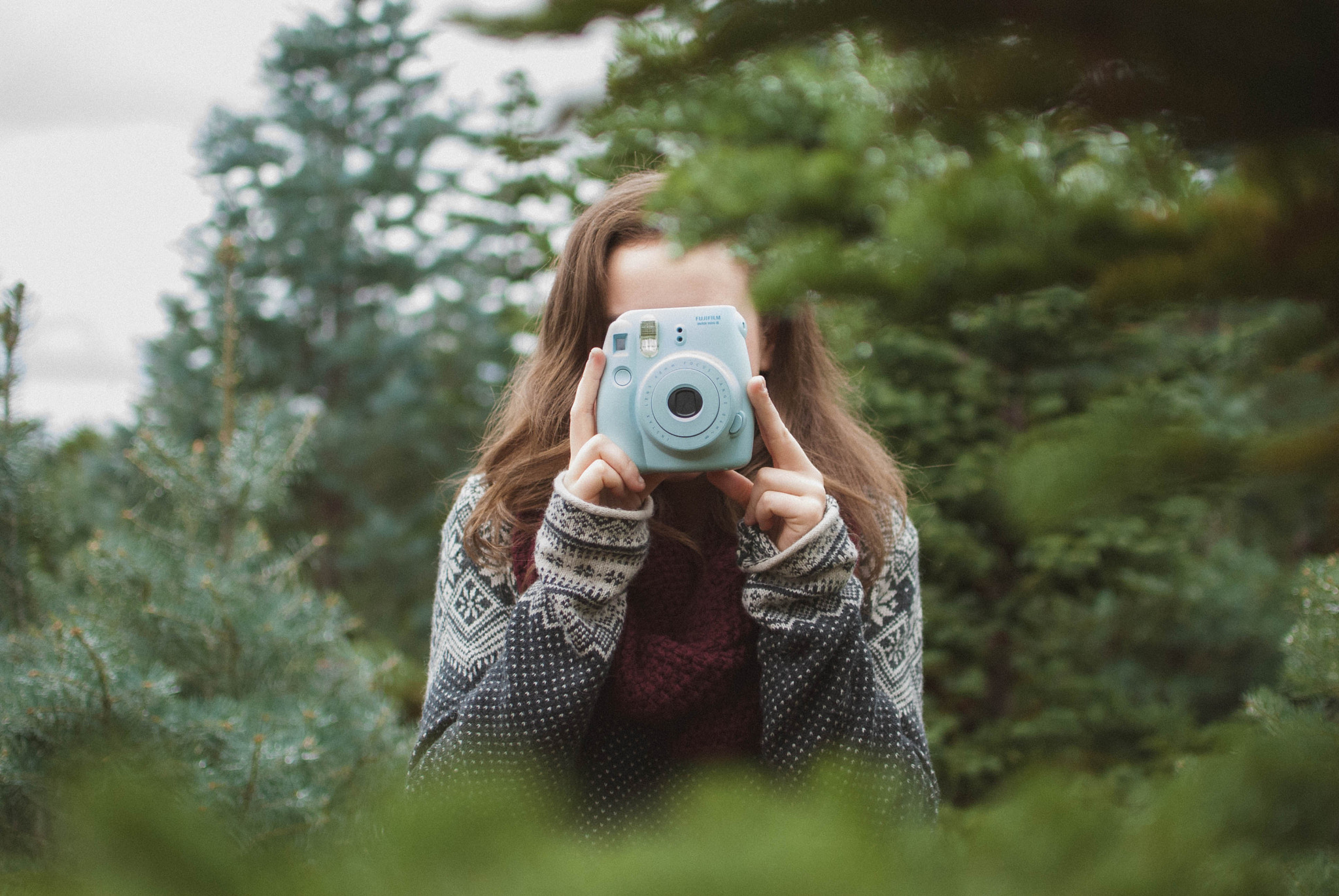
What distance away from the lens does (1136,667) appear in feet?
10.1

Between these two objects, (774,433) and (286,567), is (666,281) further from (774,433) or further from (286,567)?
(286,567)

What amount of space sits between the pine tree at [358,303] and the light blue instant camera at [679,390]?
2890 mm

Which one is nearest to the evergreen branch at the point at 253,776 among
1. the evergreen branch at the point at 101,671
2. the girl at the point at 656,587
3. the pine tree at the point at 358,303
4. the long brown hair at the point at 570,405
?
the evergreen branch at the point at 101,671

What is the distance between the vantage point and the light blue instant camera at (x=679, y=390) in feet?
3.84

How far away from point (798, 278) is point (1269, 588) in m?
3.29

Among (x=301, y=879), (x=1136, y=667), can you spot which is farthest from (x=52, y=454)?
(x=1136, y=667)

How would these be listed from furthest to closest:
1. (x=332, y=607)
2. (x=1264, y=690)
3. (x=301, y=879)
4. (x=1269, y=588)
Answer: (x=1269, y=588) < (x=332, y=607) < (x=1264, y=690) < (x=301, y=879)

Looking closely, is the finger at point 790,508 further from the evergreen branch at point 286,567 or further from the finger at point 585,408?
the evergreen branch at point 286,567

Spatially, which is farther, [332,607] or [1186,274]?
[332,607]

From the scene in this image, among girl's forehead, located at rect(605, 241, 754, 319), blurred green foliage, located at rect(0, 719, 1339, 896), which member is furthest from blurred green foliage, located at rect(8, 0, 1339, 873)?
girl's forehead, located at rect(605, 241, 754, 319)

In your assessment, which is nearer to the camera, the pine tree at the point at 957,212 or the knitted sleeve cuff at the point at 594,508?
the pine tree at the point at 957,212

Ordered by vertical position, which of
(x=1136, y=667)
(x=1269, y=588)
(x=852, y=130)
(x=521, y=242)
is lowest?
(x=1136, y=667)

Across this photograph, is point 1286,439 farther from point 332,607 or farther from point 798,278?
point 332,607

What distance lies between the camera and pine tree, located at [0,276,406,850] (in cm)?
158
